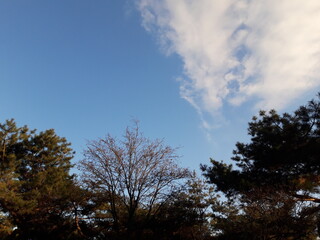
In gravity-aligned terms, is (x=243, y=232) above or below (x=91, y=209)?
below

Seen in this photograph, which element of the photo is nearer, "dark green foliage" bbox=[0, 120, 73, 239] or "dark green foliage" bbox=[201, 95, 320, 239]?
"dark green foliage" bbox=[201, 95, 320, 239]

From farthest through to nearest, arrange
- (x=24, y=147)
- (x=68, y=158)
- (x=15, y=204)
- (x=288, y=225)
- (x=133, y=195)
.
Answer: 1. (x=68, y=158)
2. (x=24, y=147)
3. (x=15, y=204)
4. (x=133, y=195)
5. (x=288, y=225)

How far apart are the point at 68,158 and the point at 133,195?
11.4 m

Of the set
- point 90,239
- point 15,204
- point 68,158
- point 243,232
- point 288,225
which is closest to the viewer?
point 288,225

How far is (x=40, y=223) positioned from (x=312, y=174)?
18.7 m

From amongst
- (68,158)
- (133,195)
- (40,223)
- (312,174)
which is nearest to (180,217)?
(133,195)

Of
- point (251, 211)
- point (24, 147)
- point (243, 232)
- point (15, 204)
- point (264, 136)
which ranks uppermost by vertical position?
point (24, 147)

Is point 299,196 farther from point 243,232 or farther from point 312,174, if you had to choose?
point 243,232

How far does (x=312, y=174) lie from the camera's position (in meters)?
12.9

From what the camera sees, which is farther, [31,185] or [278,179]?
[31,185]

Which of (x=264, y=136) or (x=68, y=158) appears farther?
(x=68, y=158)

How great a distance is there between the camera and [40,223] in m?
19.6

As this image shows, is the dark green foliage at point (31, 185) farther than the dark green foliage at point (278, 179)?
Yes

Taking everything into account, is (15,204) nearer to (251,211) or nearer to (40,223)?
(40,223)
